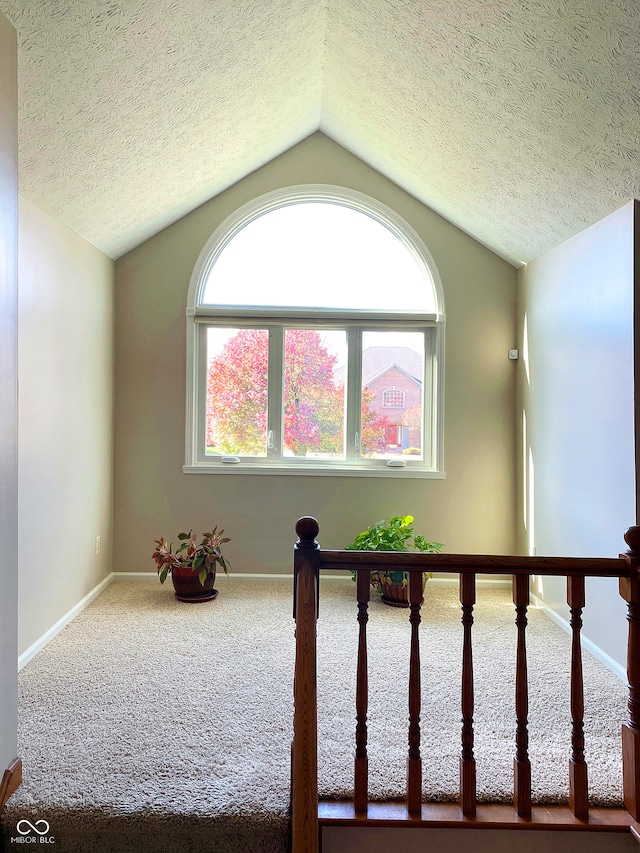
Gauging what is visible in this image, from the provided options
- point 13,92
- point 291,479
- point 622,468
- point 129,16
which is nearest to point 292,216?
point 291,479

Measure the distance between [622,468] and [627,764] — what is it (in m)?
1.37

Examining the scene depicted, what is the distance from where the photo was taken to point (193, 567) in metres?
3.84

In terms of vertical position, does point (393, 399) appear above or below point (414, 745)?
above

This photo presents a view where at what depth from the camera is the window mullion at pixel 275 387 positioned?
4406 millimetres

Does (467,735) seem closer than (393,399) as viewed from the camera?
Yes

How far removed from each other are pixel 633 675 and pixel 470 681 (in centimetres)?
49

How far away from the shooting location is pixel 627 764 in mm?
1868

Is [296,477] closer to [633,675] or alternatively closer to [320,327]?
[320,327]

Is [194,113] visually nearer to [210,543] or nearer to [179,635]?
[210,543]

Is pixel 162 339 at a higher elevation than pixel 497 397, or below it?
higher

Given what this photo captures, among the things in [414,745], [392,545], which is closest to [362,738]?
[414,745]

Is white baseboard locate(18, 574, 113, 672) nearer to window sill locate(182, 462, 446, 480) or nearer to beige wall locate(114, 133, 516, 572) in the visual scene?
beige wall locate(114, 133, 516, 572)

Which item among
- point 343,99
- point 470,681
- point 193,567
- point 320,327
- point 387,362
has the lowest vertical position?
point 193,567

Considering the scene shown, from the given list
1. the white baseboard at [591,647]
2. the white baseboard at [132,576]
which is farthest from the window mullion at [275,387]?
the white baseboard at [591,647]
